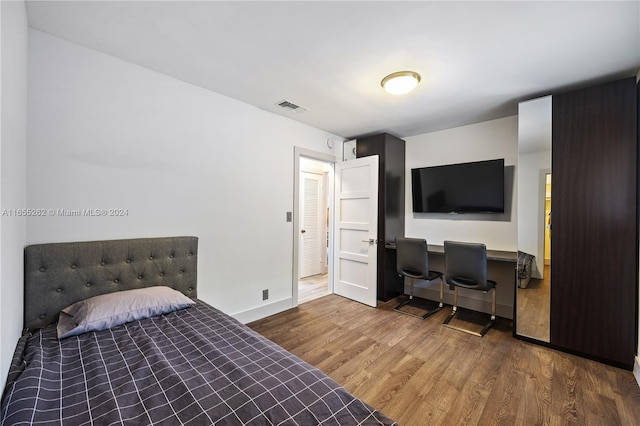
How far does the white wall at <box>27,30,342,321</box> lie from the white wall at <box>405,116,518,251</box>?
1869mm

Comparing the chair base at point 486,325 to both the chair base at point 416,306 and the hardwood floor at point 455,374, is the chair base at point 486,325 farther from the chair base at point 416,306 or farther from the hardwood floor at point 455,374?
the chair base at point 416,306

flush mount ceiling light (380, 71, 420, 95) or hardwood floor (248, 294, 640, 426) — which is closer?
hardwood floor (248, 294, 640, 426)

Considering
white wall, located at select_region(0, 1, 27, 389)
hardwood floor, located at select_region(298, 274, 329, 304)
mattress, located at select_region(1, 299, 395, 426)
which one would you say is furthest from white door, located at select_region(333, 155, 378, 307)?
white wall, located at select_region(0, 1, 27, 389)

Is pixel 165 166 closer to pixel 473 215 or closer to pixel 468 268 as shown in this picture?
pixel 468 268

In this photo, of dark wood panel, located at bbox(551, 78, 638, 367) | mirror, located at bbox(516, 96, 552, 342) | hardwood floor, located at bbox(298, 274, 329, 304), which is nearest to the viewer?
dark wood panel, located at bbox(551, 78, 638, 367)

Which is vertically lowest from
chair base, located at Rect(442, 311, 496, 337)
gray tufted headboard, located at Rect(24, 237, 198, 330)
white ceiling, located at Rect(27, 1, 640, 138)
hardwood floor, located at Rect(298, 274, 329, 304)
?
hardwood floor, located at Rect(298, 274, 329, 304)

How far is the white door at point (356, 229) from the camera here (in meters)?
3.53

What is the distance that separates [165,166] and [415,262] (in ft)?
9.62

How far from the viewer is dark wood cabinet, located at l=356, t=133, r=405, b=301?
3605 mm

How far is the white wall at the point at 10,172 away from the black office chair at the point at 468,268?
133 inches

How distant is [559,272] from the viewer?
7.75ft

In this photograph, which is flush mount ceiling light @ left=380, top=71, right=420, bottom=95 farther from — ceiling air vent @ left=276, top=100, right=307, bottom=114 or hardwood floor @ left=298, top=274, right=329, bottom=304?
hardwood floor @ left=298, top=274, right=329, bottom=304

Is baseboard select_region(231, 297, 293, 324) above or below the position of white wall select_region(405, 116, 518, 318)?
below

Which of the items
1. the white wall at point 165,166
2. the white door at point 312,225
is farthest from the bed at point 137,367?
the white door at point 312,225
